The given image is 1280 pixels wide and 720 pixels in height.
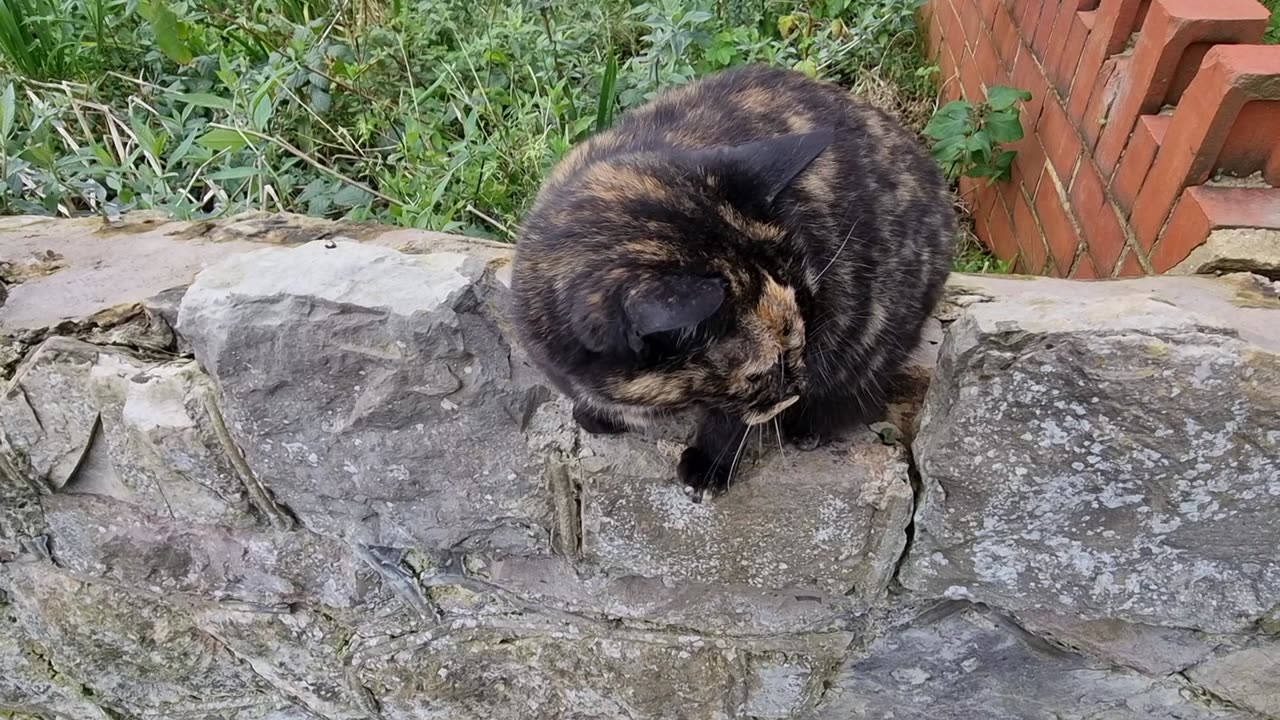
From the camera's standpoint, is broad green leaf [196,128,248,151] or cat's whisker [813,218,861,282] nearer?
cat's whisker [813,218,861,282]

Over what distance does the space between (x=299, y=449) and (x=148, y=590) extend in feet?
2.11

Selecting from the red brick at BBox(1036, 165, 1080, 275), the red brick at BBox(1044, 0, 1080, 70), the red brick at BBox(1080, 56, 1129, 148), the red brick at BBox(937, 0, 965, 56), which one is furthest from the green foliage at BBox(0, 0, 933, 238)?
the red brick at BBox(1080, 56, 1129, 148)

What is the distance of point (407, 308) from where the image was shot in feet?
4.31

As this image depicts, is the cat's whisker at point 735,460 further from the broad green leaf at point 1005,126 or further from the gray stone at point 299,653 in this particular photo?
the broad green leaf at point 1005,126

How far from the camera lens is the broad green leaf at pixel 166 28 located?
97.8 inches

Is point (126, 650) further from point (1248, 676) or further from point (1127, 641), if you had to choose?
point (1248, 676)

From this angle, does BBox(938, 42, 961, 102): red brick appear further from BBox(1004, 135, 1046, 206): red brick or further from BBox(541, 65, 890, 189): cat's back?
BBox(541, 65, 890, 189): cat's back

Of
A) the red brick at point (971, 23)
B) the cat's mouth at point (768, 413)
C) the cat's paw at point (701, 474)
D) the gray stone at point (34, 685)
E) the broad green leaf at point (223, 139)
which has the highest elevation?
the red brick at point (971, 23)

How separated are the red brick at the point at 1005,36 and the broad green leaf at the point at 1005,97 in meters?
0.17

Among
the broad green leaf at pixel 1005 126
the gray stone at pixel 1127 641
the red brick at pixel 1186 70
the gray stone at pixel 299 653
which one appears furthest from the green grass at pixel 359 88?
the gray stone at pixel 1127 641

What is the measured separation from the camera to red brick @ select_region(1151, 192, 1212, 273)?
1.47 m

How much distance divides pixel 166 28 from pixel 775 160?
6.95 feet

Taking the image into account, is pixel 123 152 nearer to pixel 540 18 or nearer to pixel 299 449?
pixel 540 18

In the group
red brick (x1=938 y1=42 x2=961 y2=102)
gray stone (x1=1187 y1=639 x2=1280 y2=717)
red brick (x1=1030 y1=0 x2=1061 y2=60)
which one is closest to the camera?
gray stone (x1=1187 y1=639 x2=1280 y2=717)
